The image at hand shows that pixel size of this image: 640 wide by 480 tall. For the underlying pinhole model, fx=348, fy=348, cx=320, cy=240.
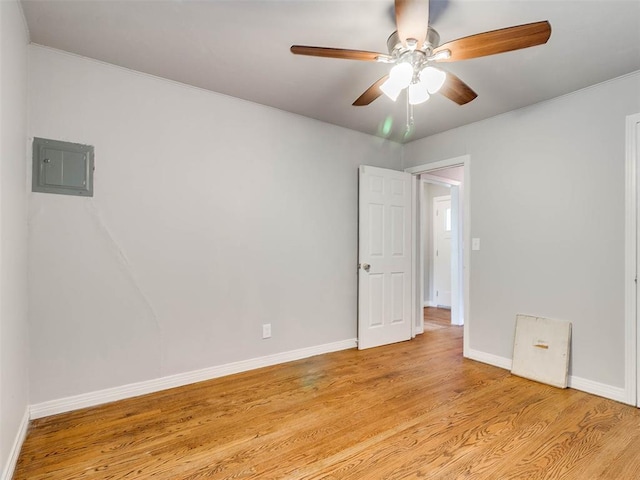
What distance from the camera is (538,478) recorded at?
5.56 ft

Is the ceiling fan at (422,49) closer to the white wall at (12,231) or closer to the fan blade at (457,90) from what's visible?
the fan blade at (457,90)

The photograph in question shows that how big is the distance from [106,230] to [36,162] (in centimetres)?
58

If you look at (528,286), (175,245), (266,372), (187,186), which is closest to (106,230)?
(175,245)

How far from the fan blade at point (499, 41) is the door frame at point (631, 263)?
151cm

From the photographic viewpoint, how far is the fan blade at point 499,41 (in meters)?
1.56

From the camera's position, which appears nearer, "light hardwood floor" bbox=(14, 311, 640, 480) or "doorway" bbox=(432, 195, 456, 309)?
"light hardwood floor" bbox=(14, 311, 640, 480)

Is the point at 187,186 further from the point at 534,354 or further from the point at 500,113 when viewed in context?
the point at 534,354

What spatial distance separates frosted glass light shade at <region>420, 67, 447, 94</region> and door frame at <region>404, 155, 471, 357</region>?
1.82 m

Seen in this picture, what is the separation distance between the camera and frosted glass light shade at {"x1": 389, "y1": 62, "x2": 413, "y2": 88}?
1.87 metres

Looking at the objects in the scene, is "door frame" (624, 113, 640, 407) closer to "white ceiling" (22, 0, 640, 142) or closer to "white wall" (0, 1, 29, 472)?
"white ceiling" (22, 0, 640, 142)

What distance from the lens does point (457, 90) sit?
2195 millimetres

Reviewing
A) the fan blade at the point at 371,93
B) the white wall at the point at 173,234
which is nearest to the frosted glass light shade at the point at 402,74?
the fan blade at the point at 371,93

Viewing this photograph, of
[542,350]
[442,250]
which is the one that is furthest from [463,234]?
[442,250]

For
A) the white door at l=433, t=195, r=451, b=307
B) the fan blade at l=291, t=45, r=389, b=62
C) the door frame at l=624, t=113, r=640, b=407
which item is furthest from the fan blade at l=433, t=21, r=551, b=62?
the white door at l=433, t=195, r=451, b=307
